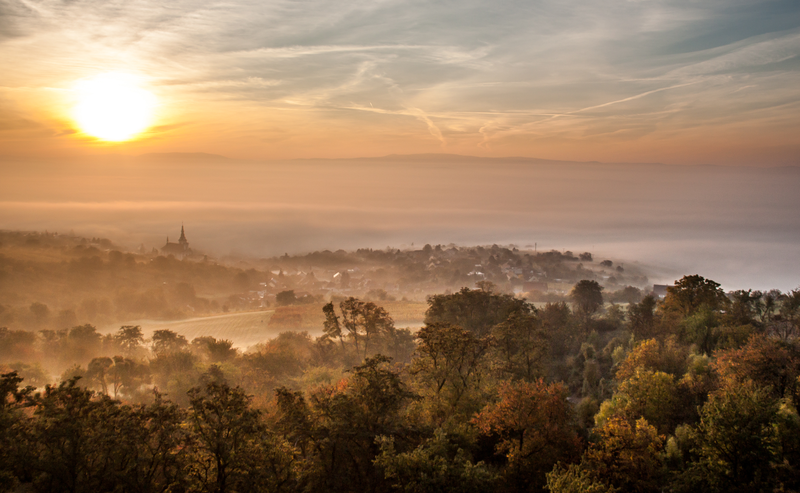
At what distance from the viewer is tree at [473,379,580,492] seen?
16.5 meters

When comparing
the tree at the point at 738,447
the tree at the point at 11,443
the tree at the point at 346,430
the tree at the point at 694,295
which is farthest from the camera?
the tree at the point at 694,295

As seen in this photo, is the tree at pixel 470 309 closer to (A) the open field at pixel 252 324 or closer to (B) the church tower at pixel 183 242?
(A) the open field at pixel 252 324

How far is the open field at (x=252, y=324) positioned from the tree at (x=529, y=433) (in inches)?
1351

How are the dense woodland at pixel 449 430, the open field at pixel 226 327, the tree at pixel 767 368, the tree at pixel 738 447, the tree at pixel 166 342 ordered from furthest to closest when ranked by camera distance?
the open field at pixel 226 327, the tree at pixel 166 342, the tree at pixel 767 368, the tree at pixel 738 447, the dense woodland at pixel 449 430

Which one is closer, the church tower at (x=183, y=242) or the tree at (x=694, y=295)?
the tree at (x=694, y=295)

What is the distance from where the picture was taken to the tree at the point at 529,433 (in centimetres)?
1647

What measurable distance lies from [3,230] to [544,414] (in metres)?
148

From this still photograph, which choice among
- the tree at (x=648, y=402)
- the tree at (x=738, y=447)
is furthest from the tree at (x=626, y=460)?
the tree at (x=648, y=402)

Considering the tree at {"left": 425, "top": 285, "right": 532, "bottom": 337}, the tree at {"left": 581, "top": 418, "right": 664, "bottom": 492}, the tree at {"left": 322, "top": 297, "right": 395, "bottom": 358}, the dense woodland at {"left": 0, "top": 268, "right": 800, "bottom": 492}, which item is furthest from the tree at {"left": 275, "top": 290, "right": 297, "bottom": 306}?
the tree at {"left": 581, "top": 418, "right": 664, "bottom": 492}

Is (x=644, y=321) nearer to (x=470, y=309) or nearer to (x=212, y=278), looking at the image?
(x=470, y=309)

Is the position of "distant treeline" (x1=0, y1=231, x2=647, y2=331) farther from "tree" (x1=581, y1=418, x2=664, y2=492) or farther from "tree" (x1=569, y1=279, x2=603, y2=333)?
"tree" (x1=581, y1=418, x2=664, y2=492)

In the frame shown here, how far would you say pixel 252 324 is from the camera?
57.2 meters

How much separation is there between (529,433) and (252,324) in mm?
47005

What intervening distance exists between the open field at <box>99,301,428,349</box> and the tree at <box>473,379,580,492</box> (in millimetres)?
34308
